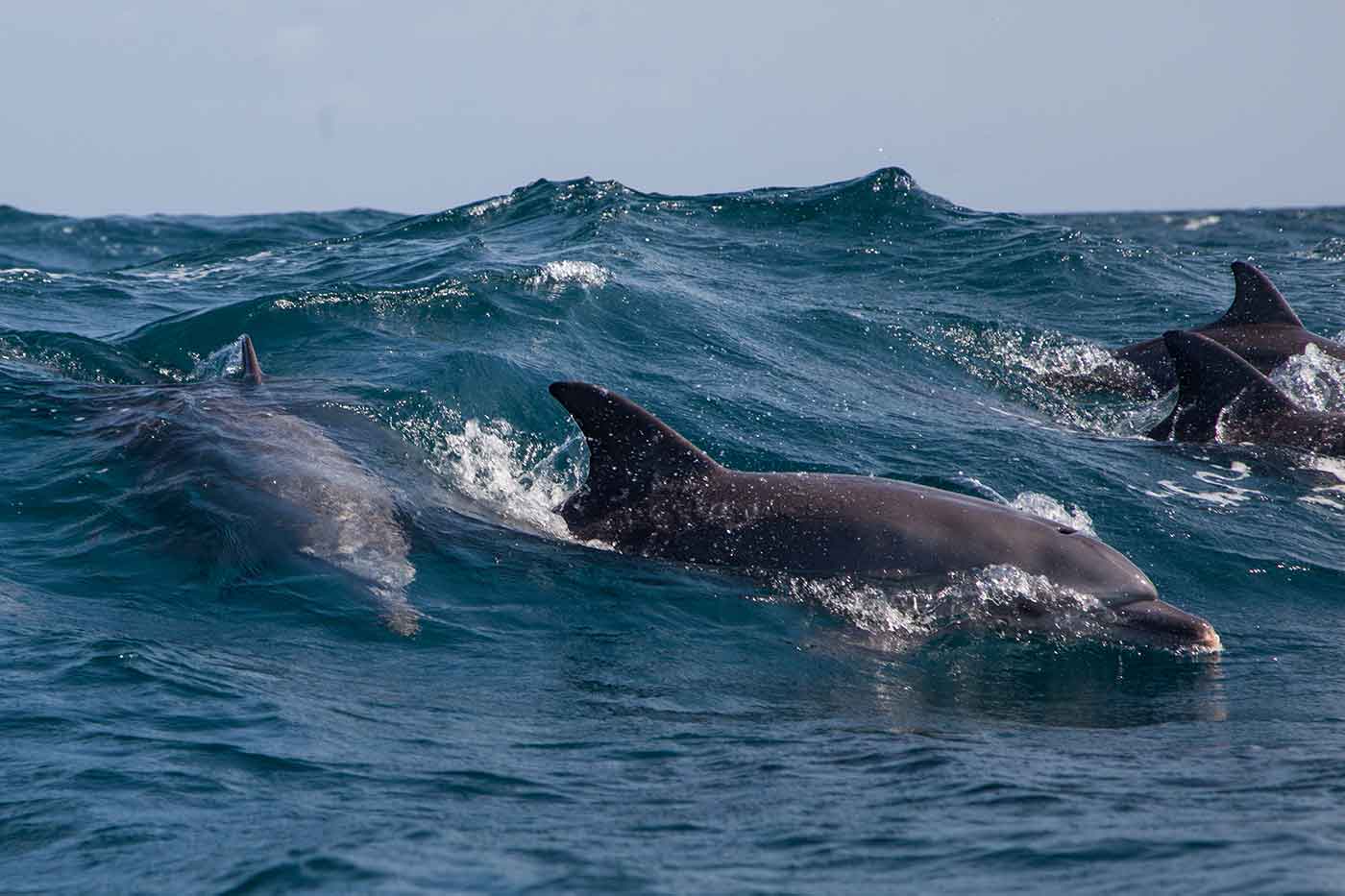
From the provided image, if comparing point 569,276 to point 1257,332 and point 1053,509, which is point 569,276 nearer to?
point 1257,332

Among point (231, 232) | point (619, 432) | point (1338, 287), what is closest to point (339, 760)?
point (619, 432)

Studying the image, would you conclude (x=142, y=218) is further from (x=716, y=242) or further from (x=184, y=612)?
(x=184, y=612)

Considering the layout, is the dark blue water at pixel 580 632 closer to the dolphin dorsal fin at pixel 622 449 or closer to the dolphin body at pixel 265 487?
the dolphin body at pixel 265 487

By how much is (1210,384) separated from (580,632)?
29.1 ft

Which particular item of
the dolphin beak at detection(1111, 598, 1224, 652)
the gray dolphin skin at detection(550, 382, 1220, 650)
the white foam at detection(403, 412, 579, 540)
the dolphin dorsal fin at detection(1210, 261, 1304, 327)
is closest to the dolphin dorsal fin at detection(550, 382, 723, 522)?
the gray dolphin skin at detection(550, 382, 1220, 650)

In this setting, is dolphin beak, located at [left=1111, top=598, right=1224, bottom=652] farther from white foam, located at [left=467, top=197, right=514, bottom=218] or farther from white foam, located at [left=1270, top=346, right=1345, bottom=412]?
white foam, located at [left=467, top=197, right=514, bottom=218]

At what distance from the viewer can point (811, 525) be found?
10.5 metres

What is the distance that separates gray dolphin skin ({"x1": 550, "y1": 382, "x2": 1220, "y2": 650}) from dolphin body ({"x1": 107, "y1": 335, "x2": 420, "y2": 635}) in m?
1.55

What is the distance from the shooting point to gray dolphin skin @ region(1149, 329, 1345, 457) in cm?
1562

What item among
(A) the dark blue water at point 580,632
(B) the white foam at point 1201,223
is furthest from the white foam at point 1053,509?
(B) the white foam at point 1201,223

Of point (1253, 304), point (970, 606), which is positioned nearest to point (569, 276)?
point (1253, 304)

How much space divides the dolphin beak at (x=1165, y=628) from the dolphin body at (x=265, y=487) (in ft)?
15.3

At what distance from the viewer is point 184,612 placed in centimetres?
1002

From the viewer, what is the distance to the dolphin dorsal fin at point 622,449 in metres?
10.4
